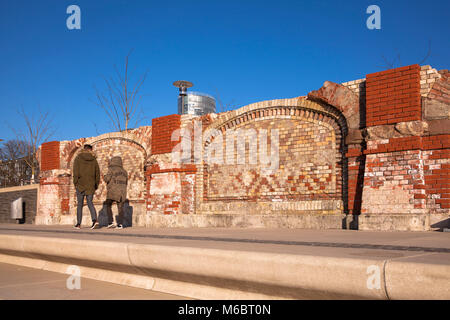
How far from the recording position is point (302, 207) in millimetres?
8188

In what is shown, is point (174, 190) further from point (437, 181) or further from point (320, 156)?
point (437, 181)

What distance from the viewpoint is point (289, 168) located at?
8578 mm

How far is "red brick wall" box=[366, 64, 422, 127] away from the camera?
22.1ft

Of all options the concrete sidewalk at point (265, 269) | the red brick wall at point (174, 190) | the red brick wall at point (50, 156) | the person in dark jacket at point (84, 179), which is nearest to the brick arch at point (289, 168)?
the red brick wall at point (174, 190)

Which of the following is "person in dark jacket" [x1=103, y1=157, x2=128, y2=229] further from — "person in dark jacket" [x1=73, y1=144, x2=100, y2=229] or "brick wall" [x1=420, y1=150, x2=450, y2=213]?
"brick wall" [x1=420, y1=150, x2=450, y2=213]

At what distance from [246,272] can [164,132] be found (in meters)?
8.31

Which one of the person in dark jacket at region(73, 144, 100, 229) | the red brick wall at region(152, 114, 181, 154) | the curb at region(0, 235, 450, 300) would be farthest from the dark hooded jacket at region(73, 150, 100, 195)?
the curb at region(0, 235, 450, 300)

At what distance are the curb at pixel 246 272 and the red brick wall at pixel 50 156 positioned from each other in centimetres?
1036

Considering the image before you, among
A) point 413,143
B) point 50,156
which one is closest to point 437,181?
point 413,143

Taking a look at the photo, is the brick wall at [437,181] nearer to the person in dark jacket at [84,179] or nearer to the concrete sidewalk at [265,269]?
the concrete sidewalk at [265,269]

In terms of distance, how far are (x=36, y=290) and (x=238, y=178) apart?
6.31 meters

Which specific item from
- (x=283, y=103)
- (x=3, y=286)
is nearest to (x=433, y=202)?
(x=283, y=103)

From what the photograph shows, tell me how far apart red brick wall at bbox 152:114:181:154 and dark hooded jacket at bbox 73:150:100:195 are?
1.93 meters

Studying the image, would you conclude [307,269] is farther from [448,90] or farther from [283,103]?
[283,103]
